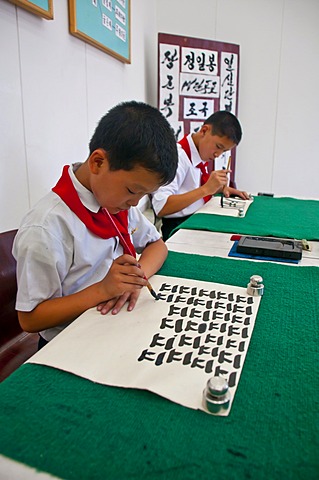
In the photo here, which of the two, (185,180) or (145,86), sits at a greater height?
(145,86)

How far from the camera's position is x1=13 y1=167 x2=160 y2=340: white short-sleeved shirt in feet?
2.29

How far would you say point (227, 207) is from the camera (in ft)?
5.34

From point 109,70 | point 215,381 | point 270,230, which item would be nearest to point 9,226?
point 270,230

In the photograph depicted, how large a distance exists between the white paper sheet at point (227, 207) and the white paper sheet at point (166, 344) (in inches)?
31.9

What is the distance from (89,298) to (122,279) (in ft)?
0.24

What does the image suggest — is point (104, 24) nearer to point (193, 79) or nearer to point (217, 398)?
point (193, 79)

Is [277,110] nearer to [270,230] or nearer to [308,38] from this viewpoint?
[308,38]

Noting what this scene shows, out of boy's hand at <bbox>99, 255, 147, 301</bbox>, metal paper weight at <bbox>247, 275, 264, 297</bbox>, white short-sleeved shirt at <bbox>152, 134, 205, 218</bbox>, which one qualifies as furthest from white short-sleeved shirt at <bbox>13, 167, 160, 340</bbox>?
white short-sleeved shirt at <bbox>152, 134, 205, 218</bbox>

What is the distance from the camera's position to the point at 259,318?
65 cm

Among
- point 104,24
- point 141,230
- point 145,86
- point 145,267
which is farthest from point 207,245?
point 145,86

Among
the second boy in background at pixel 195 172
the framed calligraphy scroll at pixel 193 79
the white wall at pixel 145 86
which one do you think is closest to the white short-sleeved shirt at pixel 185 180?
the second boy in background at pixel 195 172

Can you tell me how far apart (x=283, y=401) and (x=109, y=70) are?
2.07 metres

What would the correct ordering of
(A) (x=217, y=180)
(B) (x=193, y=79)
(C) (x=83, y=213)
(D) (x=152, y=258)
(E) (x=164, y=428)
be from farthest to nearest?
(B) (x=193, y=79) → (A) (x=217, y=180) → (D) (x=152, y=258) → (C) (x=83, y=213) → (E) (x=164, y=428)

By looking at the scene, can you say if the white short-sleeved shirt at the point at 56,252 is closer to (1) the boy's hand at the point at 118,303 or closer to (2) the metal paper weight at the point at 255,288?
(1) the boy's hand at the point at 118,303
